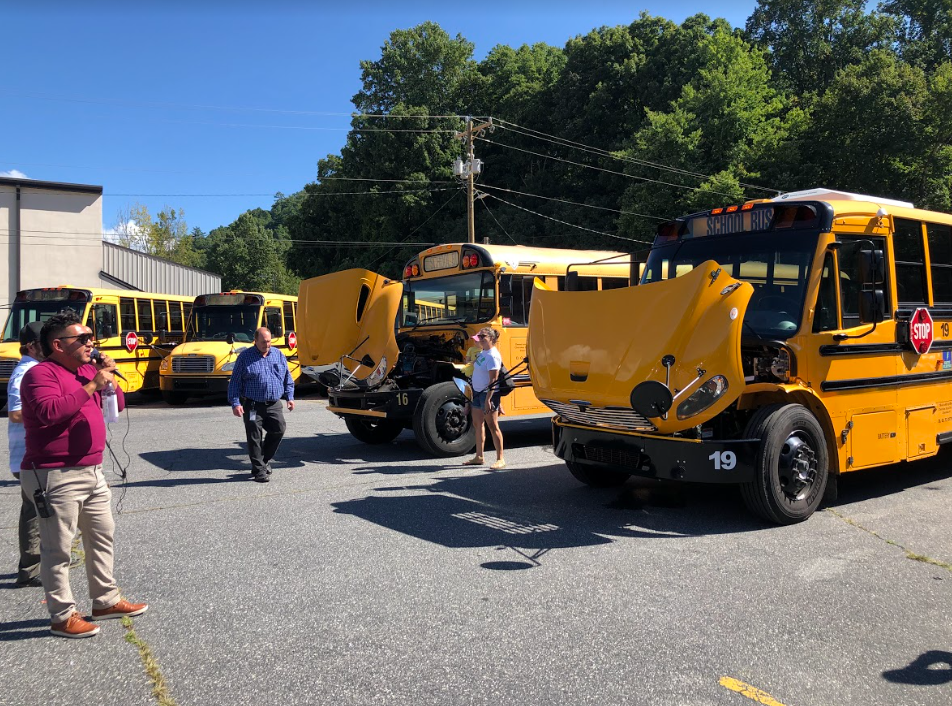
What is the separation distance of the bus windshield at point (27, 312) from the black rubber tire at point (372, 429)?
910cm

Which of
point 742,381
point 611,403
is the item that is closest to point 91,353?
point 611,403

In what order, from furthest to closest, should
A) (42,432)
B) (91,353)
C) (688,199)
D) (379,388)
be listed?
(688,199)
(379,388)
(91,353)
(42,432)

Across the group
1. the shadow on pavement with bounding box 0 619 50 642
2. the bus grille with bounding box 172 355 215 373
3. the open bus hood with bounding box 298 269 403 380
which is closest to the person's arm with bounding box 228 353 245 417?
the open bus hood with bounding box 298 269 403 380

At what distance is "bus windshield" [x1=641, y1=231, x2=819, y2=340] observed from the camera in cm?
606

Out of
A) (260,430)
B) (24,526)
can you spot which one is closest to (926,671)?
(24,526)

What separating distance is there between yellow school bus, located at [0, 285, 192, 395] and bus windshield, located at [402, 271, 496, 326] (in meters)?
8.22

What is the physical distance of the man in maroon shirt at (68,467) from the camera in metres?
3.90

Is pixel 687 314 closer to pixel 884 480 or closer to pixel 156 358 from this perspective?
pixel 884 480

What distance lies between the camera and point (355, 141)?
5019 centimetres

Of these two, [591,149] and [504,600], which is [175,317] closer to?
[504,600]

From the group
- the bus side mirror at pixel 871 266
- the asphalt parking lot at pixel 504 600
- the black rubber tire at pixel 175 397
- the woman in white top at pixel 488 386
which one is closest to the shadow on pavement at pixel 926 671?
the asphalt parking lot at pixel 504 600

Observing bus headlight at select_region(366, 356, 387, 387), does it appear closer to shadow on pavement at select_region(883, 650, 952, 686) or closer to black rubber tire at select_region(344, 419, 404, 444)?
black rubber tire at select_region(344, 419, 404, 444)

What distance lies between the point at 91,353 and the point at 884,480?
784 cm

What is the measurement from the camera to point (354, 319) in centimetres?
978
